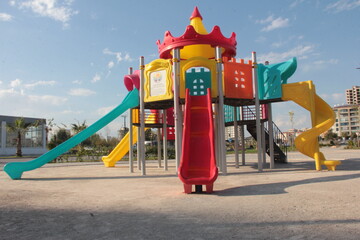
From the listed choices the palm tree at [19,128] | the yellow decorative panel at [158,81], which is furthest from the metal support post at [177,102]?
the palm tree at [19,128]

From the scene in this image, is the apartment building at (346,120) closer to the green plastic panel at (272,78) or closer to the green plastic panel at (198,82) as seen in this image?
the green plastic panel at (272,78)

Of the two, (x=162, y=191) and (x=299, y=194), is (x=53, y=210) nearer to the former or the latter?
(x=162, y=191)

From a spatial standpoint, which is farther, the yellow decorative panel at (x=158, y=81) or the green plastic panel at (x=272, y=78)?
the green plastic panel at (x=272, y=78)

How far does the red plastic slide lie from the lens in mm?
7773

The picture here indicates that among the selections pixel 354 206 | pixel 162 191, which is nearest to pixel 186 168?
pixel 162 191

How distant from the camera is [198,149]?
9242 mm

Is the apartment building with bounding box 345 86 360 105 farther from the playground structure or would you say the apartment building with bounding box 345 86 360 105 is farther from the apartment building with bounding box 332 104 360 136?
the playground structure

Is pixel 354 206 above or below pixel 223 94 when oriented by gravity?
below

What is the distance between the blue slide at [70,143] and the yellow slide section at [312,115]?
286 inches

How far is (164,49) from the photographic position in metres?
13.5

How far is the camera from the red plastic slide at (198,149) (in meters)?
7.77

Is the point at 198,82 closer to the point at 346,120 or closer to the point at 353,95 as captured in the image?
the point at 346,120

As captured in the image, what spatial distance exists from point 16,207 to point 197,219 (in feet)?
14.2

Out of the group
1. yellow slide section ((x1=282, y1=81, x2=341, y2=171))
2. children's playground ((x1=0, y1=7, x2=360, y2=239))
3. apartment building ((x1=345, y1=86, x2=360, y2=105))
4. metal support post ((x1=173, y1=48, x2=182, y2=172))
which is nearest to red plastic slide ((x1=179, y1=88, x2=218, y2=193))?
children's playground ((x1=0, y1=7, x2=360, y2=239))
